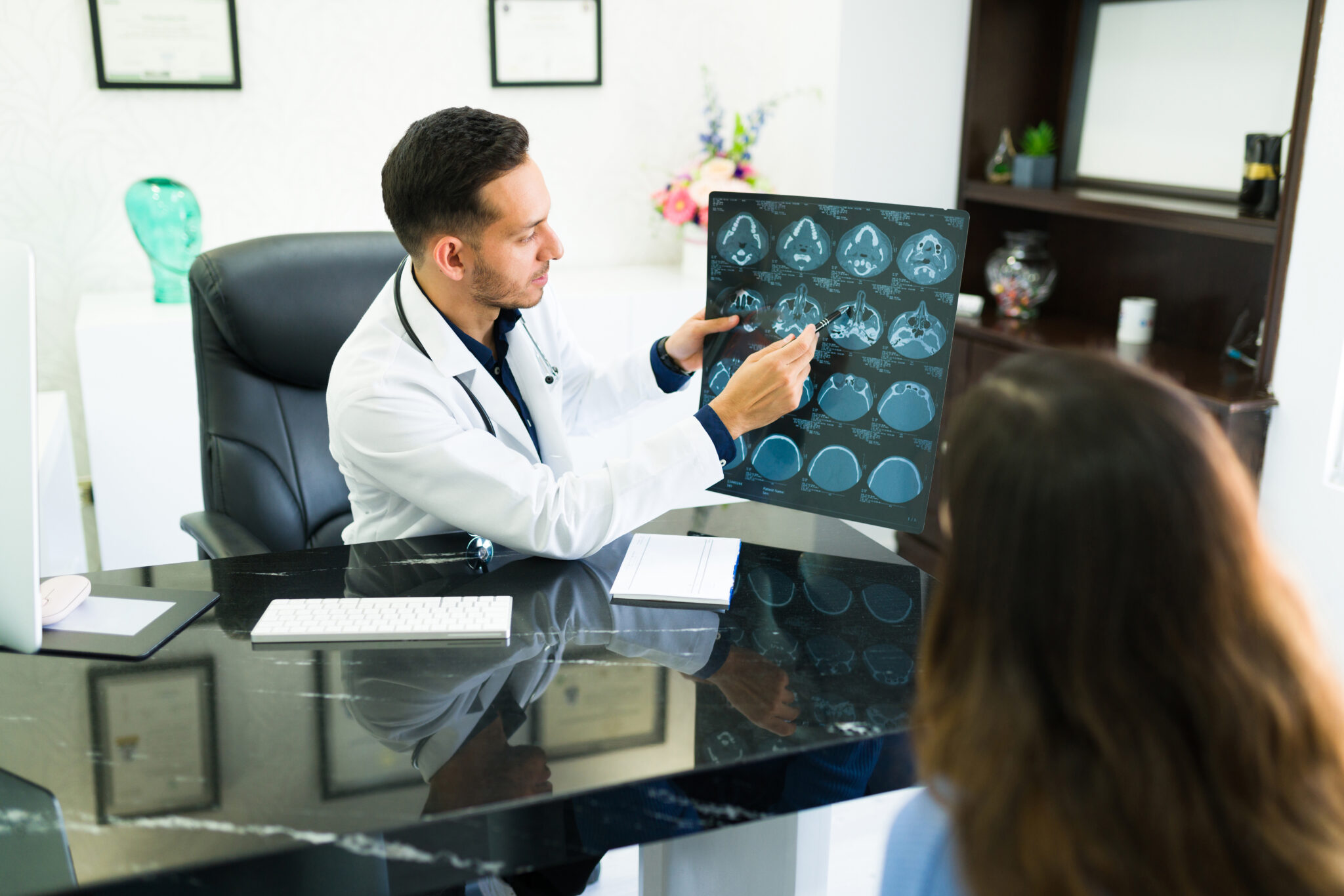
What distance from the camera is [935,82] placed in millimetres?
2971

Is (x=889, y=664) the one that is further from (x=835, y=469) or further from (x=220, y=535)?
(x=220, y=535)

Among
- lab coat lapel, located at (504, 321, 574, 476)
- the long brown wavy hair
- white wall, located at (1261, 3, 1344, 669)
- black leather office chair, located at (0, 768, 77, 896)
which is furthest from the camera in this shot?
white wall, located at (1261, 3, 1344, 669)

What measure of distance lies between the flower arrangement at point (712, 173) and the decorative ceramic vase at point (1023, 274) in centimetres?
70

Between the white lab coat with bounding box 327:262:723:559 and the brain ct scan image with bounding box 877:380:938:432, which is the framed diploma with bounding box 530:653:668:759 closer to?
the white lab coat with bounding box 327:262:723:559

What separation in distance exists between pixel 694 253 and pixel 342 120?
101 cm

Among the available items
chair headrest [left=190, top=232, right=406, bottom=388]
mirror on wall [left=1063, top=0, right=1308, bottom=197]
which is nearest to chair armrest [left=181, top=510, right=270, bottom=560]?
chair headrest [left=190, top=232, right=406, bottom=388]

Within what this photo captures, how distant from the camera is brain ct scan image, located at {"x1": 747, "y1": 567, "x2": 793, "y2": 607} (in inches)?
53.4

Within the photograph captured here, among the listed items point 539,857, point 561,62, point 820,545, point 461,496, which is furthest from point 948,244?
point 561,62

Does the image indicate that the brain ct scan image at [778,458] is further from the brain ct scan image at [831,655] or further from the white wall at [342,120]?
the white wall at [342,120]

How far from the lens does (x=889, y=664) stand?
1.20 meters

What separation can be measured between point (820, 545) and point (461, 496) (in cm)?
51

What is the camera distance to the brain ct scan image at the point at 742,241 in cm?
153

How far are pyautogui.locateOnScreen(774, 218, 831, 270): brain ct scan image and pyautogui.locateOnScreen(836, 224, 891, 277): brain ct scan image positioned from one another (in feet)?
0.09

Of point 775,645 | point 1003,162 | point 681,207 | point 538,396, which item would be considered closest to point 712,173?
point 681,207
